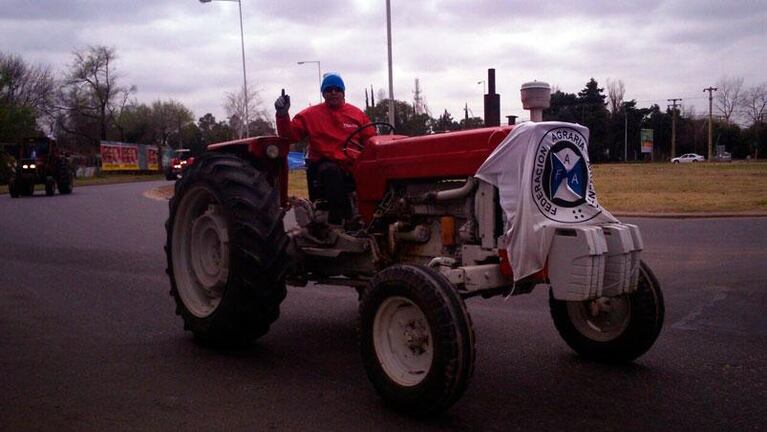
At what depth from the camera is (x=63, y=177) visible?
3328 centimetres

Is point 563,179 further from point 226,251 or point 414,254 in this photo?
point 226,251

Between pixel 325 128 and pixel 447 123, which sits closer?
pixel 325 128

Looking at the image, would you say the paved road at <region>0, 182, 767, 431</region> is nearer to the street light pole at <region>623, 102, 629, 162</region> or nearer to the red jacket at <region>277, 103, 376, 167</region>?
the red jacket at <region>277, 103, 376, 167</region>

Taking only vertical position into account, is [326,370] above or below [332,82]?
below

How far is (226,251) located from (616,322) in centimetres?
310

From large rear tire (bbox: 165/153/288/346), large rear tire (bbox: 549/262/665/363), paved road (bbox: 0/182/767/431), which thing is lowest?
paved road (bbox: 0/182/767/431)

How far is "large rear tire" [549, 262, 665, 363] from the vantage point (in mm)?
5180

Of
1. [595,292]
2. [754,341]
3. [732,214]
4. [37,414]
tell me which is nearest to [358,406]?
[595,292]

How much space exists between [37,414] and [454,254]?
2900mm

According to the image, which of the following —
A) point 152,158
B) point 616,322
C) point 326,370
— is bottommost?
point 326,370

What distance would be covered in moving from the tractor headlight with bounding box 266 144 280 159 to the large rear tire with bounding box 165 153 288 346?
0.34m

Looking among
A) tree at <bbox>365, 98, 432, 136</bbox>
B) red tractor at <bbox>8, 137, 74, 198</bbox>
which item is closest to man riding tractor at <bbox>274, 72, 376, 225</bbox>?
tree at <bbox>365, 98, 432, 136</bbox>

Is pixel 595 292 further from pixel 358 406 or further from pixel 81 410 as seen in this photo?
pixel 81 410

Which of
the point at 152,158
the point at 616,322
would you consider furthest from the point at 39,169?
the point at 152,158
